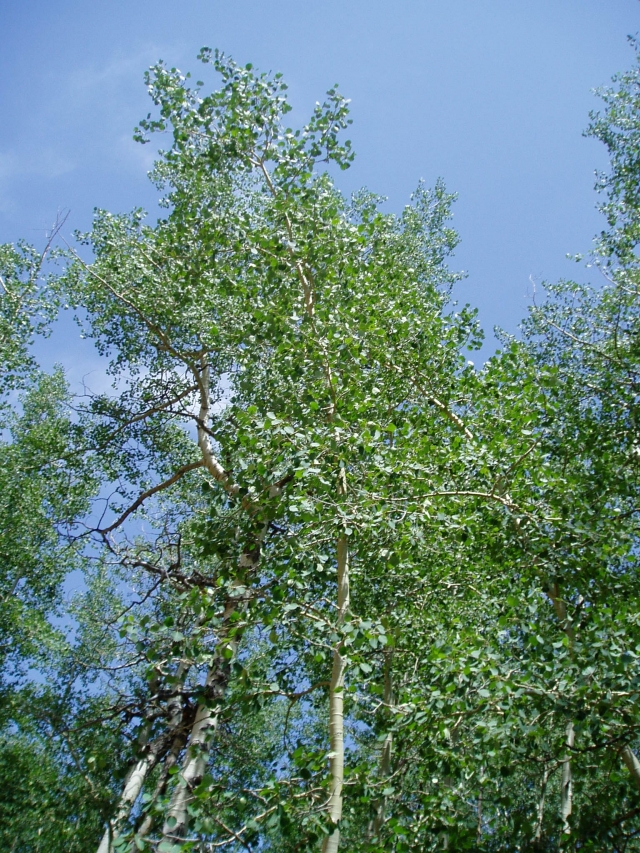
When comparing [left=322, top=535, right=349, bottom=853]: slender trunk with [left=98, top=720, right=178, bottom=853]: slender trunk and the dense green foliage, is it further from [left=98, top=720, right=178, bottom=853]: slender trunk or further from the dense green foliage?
[left=98, top=720, right=178, bottom=853]: slender trunk

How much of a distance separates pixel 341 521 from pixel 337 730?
4.83ft

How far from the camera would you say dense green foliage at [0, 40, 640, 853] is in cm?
418

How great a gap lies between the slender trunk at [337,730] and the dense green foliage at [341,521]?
21 mm

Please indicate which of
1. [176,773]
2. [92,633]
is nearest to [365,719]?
[176,773]

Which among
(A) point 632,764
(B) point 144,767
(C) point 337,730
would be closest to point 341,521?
(C) point 337,730

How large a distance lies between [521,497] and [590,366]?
12.5ft

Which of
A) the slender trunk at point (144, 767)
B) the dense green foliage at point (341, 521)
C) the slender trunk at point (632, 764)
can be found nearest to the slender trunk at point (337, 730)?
the dense green foliage at point (341, 521)

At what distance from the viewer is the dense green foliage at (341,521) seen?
4.18 m

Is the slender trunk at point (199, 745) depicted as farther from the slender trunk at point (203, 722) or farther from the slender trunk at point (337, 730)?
the slender trunk at point (337, 730)

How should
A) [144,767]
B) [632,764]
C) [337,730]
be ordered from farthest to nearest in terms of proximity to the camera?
[144,767] < [632,764] < [337,730]

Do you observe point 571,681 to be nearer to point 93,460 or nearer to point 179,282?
point 179,282

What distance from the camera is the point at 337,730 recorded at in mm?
4457

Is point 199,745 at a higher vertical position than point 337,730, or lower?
lower

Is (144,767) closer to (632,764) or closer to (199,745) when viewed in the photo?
(199,745)
